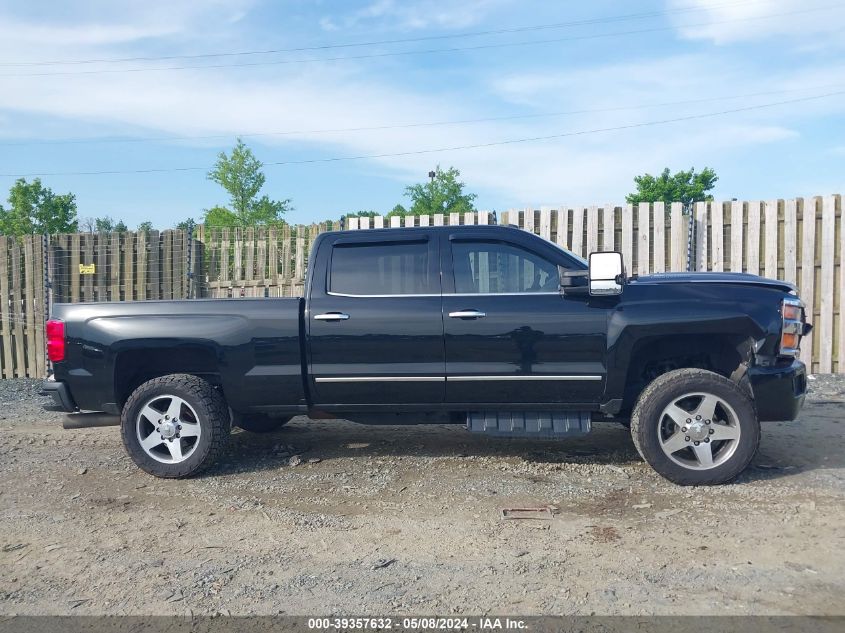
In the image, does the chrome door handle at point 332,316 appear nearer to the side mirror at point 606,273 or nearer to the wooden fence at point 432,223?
the side mirror at point 606,273

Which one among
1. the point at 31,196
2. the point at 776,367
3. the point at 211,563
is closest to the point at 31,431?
the point at 211,563

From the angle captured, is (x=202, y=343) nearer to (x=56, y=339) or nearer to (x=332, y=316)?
(x=332, y=316)

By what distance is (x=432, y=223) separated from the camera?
948cm

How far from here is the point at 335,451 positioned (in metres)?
6.10

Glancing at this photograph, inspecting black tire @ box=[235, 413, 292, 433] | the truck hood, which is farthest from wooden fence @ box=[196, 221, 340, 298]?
the truck hood

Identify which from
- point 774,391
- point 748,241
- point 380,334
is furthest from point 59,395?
point 748,241

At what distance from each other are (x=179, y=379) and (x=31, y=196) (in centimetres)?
3088

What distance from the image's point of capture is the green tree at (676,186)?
42.7 m

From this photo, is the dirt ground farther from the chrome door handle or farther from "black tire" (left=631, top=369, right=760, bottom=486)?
→ the chrome door handle

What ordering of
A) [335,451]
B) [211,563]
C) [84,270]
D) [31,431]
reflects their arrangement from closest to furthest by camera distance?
[211,563], [335,451], [31,431], [84,270]

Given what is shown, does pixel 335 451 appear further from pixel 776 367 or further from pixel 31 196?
pixel 31 196

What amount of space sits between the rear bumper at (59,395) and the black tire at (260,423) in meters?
1.33

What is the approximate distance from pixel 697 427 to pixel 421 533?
2158 millimetres

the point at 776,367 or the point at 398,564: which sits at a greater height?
the point at 776,367
